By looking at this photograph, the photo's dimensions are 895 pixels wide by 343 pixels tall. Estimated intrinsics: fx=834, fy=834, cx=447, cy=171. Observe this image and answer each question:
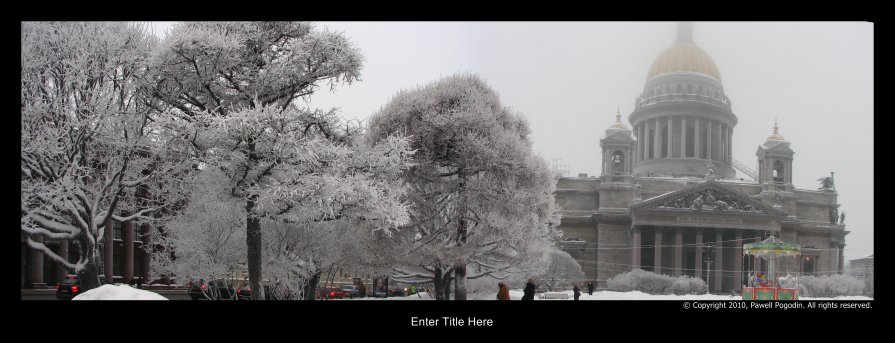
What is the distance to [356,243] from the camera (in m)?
29.3

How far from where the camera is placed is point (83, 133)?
2427 cm

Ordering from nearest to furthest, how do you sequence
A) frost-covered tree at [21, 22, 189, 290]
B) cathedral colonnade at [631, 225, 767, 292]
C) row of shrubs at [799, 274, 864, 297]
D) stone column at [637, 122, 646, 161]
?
frost-covered tree at [21, 22, 189, 290] → row of shrubs at [799, 274, 864, 297] → cathedral colonnade at [631, 225, 767, 292] → stone column at [637, 122, 646, 161]

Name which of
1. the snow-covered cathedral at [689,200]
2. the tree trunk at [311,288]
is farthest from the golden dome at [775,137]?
the tree trunk at [311,288]

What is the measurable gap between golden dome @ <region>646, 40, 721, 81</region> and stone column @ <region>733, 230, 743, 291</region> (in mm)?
20830

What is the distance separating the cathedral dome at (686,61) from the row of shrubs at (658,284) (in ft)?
108

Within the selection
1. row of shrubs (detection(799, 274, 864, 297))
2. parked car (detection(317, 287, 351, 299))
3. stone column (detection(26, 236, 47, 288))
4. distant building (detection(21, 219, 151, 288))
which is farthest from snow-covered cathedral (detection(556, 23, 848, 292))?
stone column (detection(26, 236, 47, 288))

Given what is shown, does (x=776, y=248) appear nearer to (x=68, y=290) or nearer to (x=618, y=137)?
(x=68, y=290)

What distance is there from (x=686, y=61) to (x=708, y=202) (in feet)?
64.8

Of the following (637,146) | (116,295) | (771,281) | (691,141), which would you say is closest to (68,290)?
(116,295)

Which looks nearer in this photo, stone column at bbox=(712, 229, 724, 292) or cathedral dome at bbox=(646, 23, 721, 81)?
stone column at bbox=(712, 229, 724, 292)

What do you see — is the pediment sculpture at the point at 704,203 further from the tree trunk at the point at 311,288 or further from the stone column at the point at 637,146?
the tree trunk at the point at 311,288

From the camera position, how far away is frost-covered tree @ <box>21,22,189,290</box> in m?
23.1

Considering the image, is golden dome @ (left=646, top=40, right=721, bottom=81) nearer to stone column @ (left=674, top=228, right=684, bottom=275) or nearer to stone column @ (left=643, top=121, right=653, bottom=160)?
stone column @ (left=643, top=121, right=653, bottom=160)
